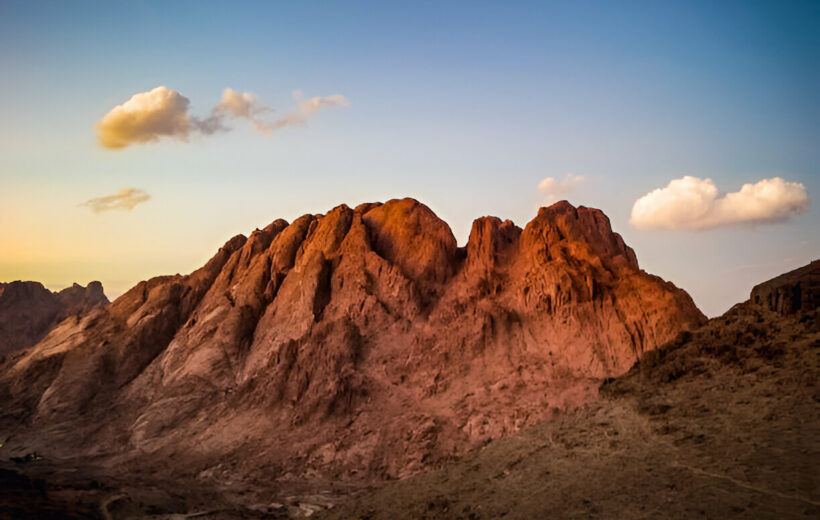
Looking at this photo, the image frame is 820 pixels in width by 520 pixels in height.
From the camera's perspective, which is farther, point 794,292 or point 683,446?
point 794,292

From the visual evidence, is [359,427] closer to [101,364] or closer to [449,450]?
[449,450]

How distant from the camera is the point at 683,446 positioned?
80.3ft

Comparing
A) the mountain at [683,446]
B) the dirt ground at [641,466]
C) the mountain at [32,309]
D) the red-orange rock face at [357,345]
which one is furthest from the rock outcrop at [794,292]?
the mountain at [32,309]

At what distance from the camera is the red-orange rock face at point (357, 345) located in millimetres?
40250

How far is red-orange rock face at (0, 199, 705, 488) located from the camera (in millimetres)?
40250

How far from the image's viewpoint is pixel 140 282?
6819 cm

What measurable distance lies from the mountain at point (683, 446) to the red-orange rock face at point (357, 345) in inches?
250

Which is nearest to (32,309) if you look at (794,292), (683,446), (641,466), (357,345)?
(357,345)

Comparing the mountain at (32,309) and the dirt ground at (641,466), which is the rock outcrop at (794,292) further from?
the mountain at (32,309)

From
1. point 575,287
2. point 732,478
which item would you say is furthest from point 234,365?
point 732,478

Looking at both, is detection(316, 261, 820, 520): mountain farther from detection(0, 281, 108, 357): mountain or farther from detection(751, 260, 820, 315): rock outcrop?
detection(0, 281, 108, 357): mountain

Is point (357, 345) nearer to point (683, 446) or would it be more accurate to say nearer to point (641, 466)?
point (641, 466)

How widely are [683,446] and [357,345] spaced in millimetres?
28222

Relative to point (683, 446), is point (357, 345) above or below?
above
